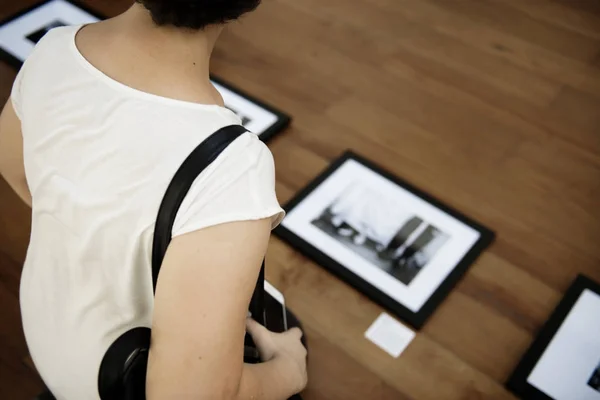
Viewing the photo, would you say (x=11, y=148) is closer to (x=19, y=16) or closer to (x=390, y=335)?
(x=390, y=335)

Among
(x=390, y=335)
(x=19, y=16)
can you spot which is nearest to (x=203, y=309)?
(x=390, y=335)

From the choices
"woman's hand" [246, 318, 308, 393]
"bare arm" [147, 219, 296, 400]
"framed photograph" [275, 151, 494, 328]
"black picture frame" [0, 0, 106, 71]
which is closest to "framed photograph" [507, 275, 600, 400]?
"framed photograph" [275, 151, 494, 328]

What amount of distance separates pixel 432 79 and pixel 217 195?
1.43 m

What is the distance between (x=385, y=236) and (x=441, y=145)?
0.38 metres

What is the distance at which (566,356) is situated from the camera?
1266mm

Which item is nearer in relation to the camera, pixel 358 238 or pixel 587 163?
pixel 358 238

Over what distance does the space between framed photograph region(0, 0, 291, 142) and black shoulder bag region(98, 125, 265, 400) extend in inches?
41.7

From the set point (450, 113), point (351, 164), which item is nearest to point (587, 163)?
point (450, 113)

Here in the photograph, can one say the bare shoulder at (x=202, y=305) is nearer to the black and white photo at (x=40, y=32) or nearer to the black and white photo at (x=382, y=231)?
the black and white photo at (x=382, y=231)

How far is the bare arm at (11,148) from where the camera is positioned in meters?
0.76

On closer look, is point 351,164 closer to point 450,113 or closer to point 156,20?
Answer: point 450,113

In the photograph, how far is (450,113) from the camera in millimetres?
1776

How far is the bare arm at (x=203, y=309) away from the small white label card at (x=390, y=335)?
67 centimetres

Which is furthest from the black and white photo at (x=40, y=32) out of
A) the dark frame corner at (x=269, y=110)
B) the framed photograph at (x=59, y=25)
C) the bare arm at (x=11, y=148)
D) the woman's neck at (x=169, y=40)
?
the woman's neck at (x=169, y=40)
